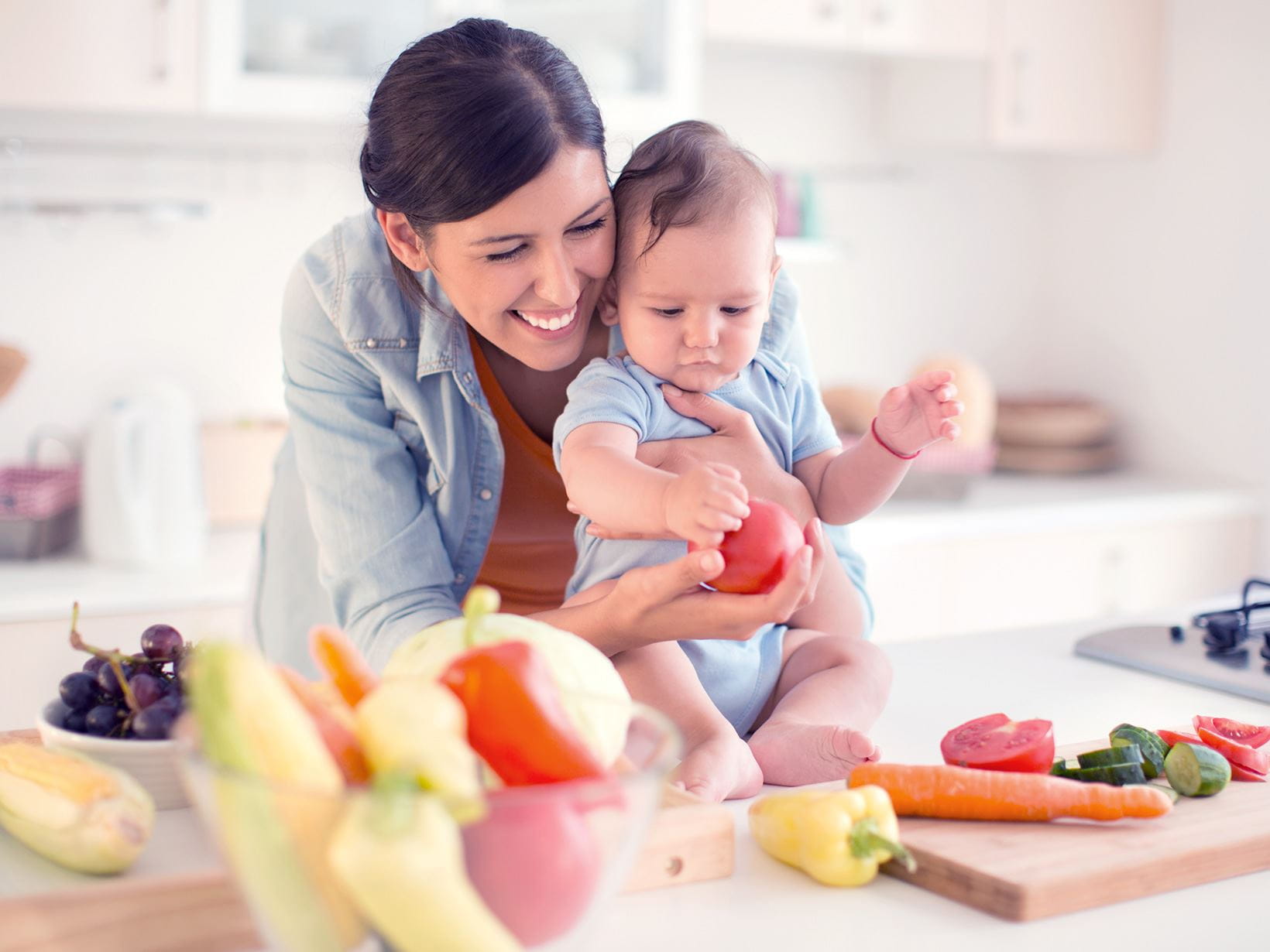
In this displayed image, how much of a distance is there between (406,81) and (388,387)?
36 centimetres

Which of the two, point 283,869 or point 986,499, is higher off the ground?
point 283,869

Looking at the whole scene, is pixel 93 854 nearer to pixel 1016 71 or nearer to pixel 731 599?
pixel 731 599

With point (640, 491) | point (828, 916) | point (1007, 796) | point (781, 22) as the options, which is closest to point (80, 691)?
point (640, 491)

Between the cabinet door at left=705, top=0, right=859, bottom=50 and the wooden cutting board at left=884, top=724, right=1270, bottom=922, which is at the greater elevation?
the cabinet door at left=705, top=0, right=859, bottom=50

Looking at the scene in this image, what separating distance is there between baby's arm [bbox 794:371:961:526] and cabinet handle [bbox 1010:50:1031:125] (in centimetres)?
228

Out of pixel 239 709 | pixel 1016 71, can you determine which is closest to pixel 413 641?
pixel 239 709

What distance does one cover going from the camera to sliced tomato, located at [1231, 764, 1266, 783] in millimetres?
1064

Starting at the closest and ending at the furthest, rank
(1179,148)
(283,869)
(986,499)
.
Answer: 1. (283,869)
2. (986,499)
3. (1179,148)

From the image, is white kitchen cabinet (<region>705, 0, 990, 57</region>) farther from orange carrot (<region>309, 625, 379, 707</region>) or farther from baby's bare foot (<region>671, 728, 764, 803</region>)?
orange carrot (<region>309, 625, 379, 707</region>)

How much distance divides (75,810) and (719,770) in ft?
1.49

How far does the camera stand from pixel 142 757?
951 mm

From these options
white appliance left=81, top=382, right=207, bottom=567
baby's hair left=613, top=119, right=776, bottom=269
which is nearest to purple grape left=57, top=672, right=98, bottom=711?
baby's hair left=613, top=119, right=776, bottom=269

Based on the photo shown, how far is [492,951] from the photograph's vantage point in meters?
0.61

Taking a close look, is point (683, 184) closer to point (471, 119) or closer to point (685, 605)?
point (471, 119)
